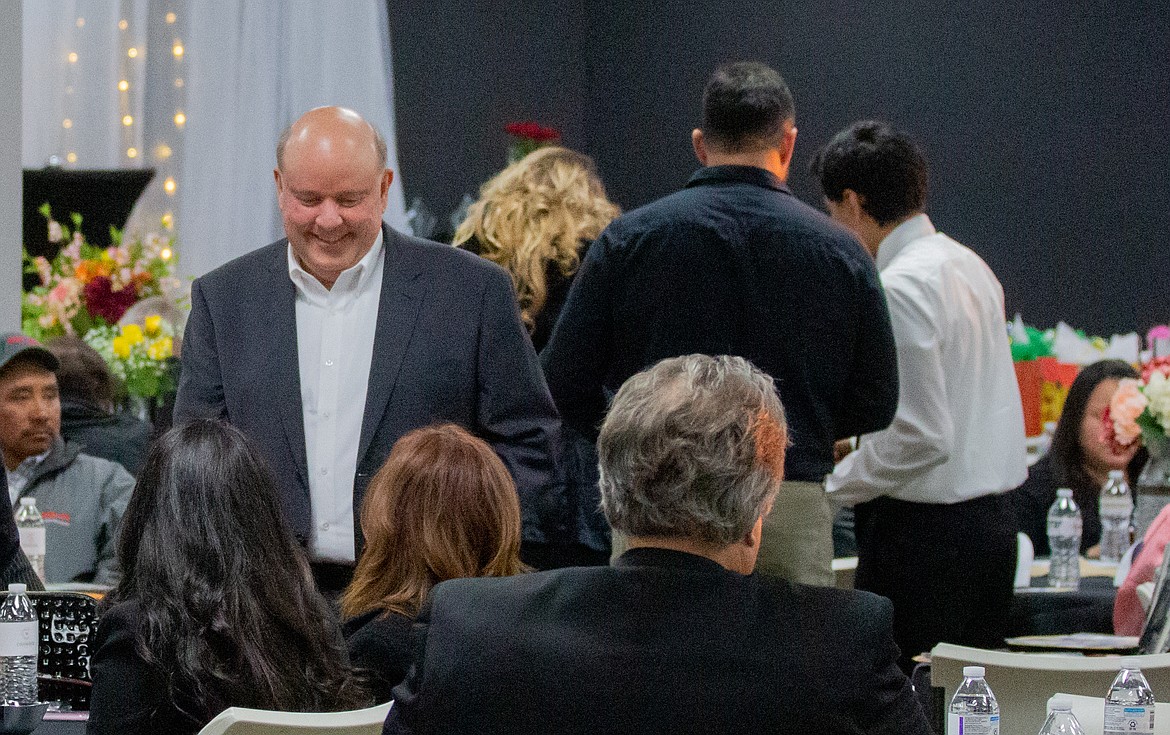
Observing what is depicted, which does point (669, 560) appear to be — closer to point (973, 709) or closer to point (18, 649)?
point (973, 709)

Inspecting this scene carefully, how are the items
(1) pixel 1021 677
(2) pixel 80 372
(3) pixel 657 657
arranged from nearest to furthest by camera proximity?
(3) pixel 657 657 → (1) pixel 1021 677 → (2) pixel 80 372

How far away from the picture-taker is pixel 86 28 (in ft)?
22.1

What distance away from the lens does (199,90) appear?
658 cm

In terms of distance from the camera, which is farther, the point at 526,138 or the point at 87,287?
the point at 526,138

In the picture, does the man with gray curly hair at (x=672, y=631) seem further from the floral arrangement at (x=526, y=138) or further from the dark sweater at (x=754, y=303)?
the floral arrangement at (x=526, y=138)

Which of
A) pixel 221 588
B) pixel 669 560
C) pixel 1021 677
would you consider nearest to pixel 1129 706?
pixel 1021 677

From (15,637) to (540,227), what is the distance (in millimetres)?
1926

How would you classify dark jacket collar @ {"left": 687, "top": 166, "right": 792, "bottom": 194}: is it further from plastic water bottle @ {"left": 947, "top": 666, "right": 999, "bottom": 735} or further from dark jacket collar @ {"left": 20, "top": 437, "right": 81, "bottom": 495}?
dark jacket collar @ {"left": 20, "top": 437, "right": 81, "bottom": 495}

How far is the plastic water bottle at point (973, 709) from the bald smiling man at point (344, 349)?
913 mm

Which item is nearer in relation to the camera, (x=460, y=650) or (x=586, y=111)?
(x=460, y=650)

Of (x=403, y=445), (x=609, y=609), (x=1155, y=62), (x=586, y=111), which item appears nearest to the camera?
Result: (x=609, y=609)

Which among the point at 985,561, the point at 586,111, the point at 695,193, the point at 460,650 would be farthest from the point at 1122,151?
the point at 460,650

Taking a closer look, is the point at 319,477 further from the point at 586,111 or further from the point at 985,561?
the point at 586,111

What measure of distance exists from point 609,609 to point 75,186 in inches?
206
